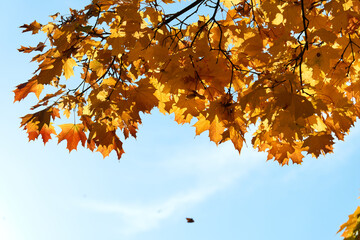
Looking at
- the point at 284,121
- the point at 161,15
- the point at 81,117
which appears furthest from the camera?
the point at 81,117

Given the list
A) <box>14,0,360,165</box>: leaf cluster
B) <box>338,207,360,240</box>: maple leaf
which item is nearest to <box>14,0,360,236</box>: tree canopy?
<box>14,0,360,165</box>: leaf cluster

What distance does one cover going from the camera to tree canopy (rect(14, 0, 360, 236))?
8.75 ft

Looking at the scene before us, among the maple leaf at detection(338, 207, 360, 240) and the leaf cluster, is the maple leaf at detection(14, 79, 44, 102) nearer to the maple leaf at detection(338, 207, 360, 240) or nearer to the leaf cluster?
the leaf cluster

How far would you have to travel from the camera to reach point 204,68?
2746 mm

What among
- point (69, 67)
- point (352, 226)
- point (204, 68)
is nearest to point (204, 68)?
point (204, 68)

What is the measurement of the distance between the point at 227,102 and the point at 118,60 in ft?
4.04

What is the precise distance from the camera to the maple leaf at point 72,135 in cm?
321

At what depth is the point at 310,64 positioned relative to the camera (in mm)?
2865

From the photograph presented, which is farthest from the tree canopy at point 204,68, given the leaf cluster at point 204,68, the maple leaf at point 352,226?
the maple leaf at point 352,226

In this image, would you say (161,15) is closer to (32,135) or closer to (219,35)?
(219,35)

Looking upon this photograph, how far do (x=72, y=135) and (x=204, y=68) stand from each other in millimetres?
1417

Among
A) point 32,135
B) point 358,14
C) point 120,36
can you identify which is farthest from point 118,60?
point 358,14

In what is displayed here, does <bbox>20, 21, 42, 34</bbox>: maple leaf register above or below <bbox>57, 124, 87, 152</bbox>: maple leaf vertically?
above

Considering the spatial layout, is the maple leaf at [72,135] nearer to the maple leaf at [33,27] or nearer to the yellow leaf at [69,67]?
the yellow leaf at [69,67]
